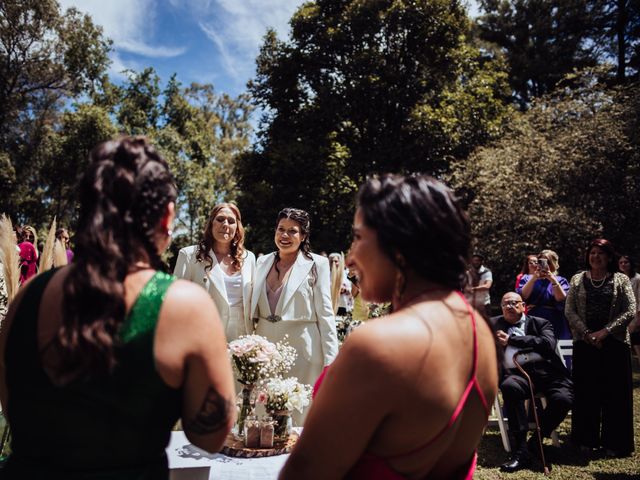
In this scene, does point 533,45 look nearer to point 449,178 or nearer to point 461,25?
point 461,25

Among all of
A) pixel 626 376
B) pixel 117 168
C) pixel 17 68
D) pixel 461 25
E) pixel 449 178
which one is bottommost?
pixel 626 376

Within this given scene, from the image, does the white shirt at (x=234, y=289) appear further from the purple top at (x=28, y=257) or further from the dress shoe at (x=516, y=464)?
the purple top at (x=28, y=257)

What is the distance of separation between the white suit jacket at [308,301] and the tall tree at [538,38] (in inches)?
857

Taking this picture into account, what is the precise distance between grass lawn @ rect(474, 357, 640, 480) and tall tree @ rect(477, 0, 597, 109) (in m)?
20.6

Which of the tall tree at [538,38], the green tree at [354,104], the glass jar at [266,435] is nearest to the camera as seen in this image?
the glass jar at [266,435]

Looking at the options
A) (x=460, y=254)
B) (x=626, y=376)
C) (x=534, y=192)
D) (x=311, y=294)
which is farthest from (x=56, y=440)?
(x=534, y=192)

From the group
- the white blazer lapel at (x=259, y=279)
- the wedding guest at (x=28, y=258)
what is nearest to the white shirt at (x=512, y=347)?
the white blazer lapel at (x=259, y=279)

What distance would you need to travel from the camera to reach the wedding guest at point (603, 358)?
5.40 m

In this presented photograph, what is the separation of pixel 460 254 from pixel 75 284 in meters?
1.02

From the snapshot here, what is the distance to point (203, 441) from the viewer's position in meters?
1.48

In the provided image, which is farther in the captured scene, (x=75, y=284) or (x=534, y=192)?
(x=534, y=192)

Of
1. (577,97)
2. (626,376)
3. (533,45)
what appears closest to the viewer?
(626,376)

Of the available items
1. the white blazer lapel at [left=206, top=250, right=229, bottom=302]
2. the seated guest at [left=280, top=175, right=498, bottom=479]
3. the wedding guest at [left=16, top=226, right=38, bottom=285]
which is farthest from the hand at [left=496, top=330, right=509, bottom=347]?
the wedding guest at [left=16, top=226, right=38, bottom=285]

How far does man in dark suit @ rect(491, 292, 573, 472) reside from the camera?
5215mm
